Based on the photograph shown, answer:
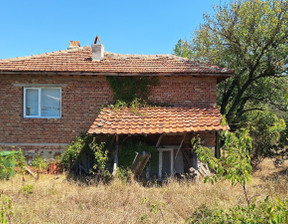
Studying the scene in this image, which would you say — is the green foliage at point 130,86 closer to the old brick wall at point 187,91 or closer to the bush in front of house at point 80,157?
the old brick wall at point 187,91

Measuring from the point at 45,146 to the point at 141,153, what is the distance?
4.53 meters

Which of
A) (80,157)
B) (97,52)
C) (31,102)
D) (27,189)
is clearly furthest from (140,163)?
(97,52)

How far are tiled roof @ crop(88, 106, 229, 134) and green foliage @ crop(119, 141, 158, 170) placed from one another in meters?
0.72

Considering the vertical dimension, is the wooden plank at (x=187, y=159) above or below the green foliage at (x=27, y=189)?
above

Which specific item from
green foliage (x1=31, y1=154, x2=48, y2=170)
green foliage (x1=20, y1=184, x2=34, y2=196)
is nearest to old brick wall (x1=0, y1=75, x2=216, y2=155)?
green foliage (x1=31, y1=154, x2=48, y2=170)

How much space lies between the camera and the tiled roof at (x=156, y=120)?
766 centimetres

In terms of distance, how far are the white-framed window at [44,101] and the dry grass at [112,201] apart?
10.2ft

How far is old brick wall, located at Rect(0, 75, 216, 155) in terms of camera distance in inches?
373

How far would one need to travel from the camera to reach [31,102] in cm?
974

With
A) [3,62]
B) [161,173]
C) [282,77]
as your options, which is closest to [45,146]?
[3,62]

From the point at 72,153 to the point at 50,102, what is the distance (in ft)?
8.41

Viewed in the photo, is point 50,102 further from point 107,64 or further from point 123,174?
point 123,174

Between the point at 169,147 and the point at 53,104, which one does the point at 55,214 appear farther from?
the point at 53,104

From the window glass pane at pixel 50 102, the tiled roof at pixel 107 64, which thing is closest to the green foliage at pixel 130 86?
the tiled roof at pixel 107 64
